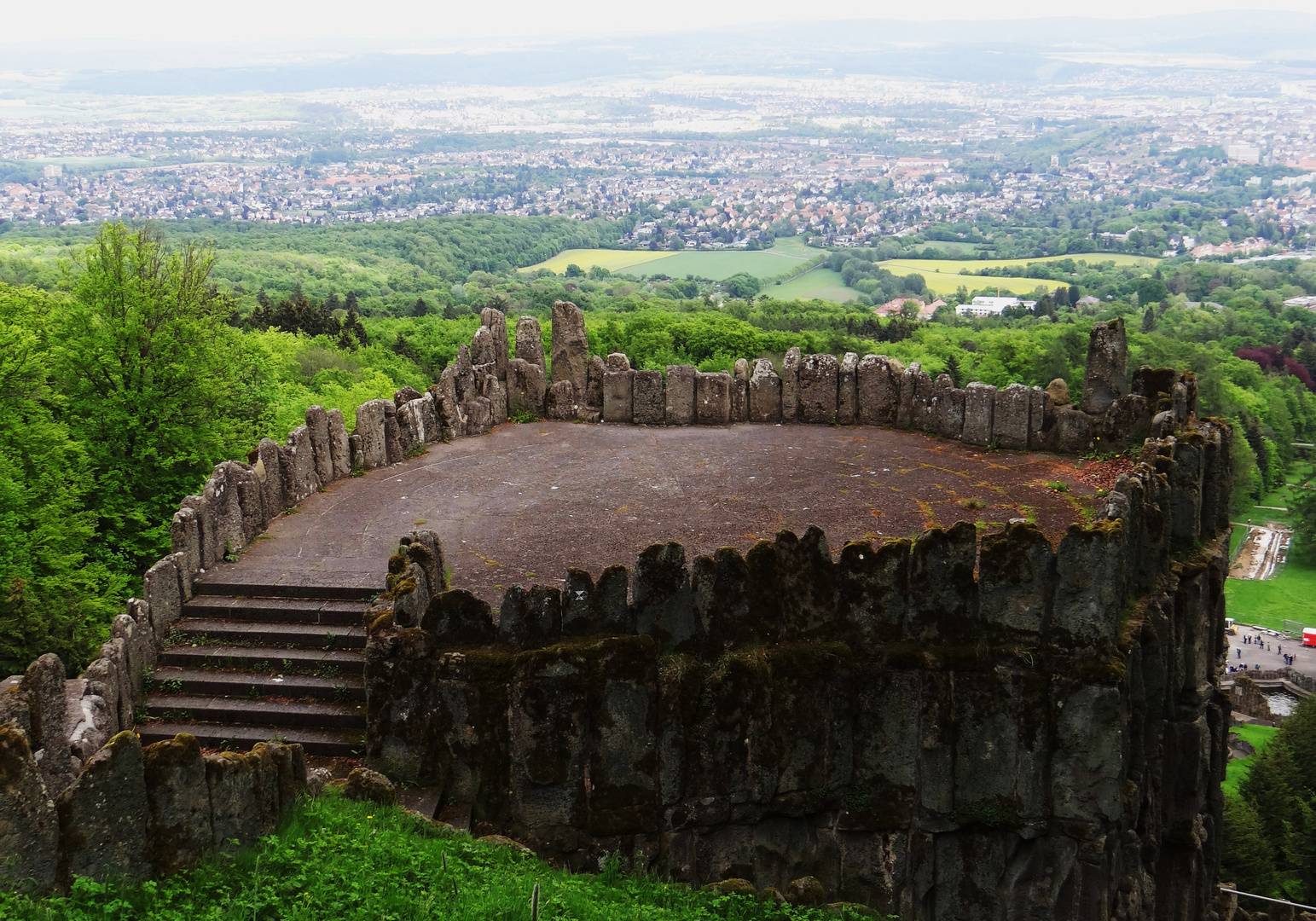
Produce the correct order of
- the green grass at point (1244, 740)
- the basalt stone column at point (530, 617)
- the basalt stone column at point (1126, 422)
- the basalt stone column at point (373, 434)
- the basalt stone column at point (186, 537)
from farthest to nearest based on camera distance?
the green grass at point (1244, 740) → the basalt stone column at point (1126, 422) → the basalt stone column at point (373, 434) → the basalt stone column at point (186, 537) → the basalt stone column at point (530, 617)

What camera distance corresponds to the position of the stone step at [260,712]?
17156 millimetres

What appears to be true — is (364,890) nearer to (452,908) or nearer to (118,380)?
(452,908)

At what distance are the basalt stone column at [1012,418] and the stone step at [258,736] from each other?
14268mm

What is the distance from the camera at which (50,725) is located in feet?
46.4

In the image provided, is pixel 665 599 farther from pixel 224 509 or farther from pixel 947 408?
pixel 947 408

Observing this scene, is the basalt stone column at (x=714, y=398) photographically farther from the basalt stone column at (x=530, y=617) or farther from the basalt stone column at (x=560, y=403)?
the basalt stone column at (x=530, y=617)

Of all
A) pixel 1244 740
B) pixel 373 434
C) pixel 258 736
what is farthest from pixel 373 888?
pixel 1244 740

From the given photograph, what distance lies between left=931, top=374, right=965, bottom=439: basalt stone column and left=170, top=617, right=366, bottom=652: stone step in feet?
42.8

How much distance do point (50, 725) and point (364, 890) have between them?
15.3 feet

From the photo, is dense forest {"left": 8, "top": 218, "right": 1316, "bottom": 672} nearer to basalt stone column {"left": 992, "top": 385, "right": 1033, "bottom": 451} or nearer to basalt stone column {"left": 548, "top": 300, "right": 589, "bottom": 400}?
basalt stone column {"left": 548, "top": 300, "right": 589, "bottom": 400}

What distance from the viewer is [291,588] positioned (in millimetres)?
19156

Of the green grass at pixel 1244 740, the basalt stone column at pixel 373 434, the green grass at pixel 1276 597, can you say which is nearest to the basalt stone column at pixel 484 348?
the basalt stone column at pixel 373 434

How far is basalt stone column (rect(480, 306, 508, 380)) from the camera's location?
28422mm

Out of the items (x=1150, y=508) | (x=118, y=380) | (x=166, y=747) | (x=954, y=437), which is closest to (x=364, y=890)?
(x=166, y=747)
